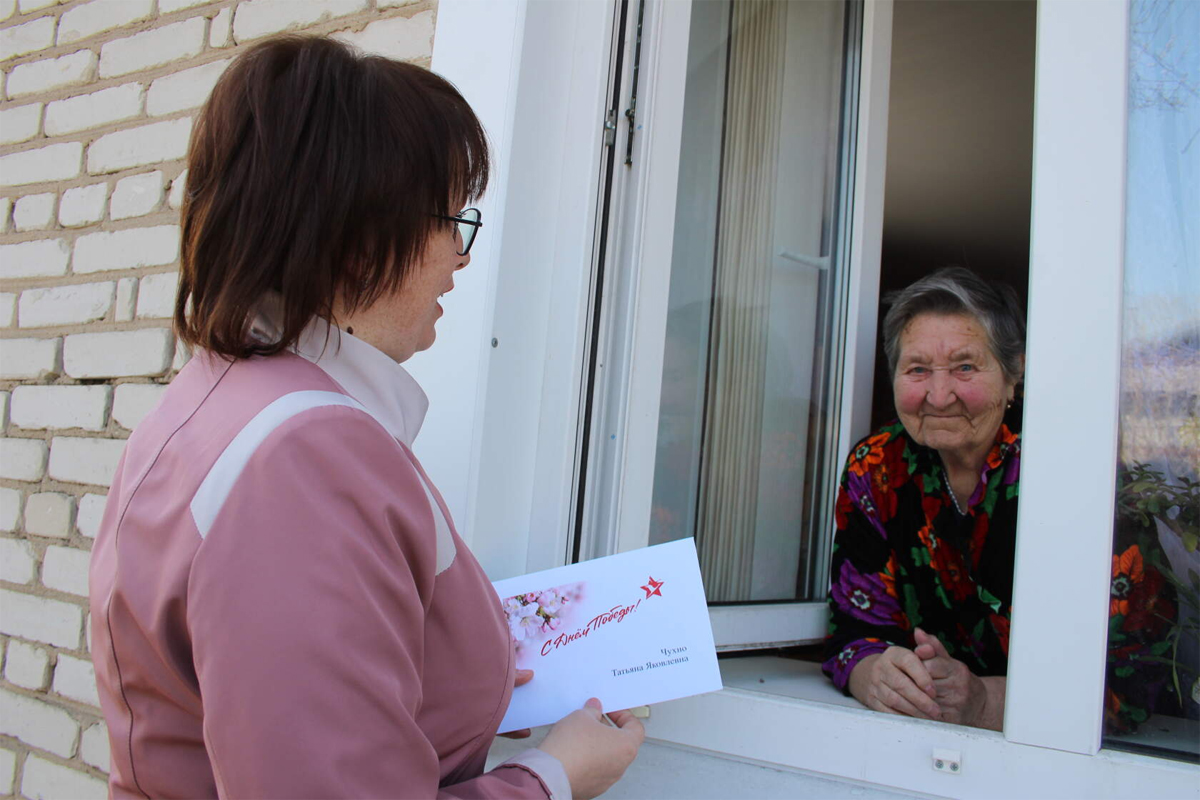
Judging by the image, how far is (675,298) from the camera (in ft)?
5.59

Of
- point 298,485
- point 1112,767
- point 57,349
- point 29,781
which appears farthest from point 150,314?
point 1112,767

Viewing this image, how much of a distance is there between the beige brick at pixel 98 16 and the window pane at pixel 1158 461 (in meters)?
2.17

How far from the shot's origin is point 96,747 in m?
1.83

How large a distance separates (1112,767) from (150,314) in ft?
6.49

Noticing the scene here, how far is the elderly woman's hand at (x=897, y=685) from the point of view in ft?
4.78

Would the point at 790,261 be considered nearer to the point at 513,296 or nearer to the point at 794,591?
the point at 794,591

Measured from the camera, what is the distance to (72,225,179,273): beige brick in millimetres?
1869

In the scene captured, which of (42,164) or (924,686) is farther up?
(42,164)

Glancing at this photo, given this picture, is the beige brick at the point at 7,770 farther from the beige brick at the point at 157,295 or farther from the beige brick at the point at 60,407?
the beige brick at the point at 157,295

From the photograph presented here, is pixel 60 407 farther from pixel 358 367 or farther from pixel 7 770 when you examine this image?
pixel 358 367

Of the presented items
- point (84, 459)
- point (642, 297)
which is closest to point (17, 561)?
point (84, 459)

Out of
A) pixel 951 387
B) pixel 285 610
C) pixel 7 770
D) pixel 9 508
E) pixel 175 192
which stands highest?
pixel 175 192

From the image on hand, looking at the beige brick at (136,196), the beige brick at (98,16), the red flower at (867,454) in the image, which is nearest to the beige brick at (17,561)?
the beige brick at (136,196)

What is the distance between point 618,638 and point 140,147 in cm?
172
